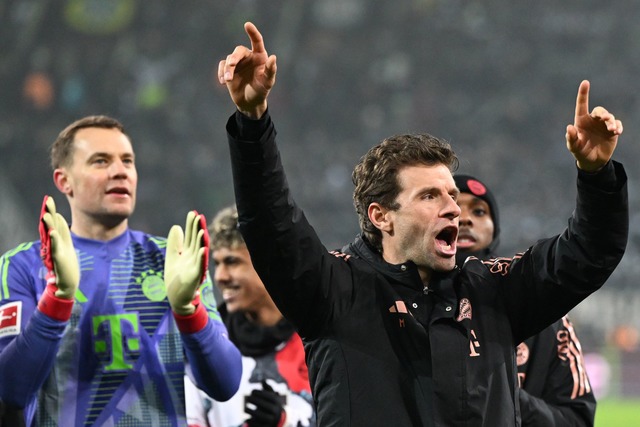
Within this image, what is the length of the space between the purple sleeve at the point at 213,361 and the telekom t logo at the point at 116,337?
8.8 inches

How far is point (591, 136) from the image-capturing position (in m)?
2.59

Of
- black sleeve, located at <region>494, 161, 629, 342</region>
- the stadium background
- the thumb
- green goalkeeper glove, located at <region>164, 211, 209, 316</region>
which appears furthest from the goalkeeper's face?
the stadium background

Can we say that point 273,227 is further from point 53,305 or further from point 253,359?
point 253,359

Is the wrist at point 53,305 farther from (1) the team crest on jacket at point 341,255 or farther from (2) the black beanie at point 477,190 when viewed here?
(2) the black beanie at point 477,190

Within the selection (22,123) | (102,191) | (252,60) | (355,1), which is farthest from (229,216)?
(355,1)

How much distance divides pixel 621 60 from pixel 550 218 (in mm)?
4232

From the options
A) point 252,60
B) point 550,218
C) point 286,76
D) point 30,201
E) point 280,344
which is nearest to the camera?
point 252,60

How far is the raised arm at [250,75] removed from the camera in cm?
241

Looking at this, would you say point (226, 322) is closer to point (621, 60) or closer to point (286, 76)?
point (286, 76)

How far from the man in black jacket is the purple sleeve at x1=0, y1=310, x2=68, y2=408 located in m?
1.03

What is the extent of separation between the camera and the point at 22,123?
59.2 ft

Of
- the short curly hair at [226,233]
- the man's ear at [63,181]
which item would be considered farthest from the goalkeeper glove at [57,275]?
the short curly hair at [226,233]

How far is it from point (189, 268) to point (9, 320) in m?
0.68

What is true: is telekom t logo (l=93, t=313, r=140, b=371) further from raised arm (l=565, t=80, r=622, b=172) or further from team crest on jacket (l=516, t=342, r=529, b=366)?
raised arm (l=565, t=80, r=622, b=172)
